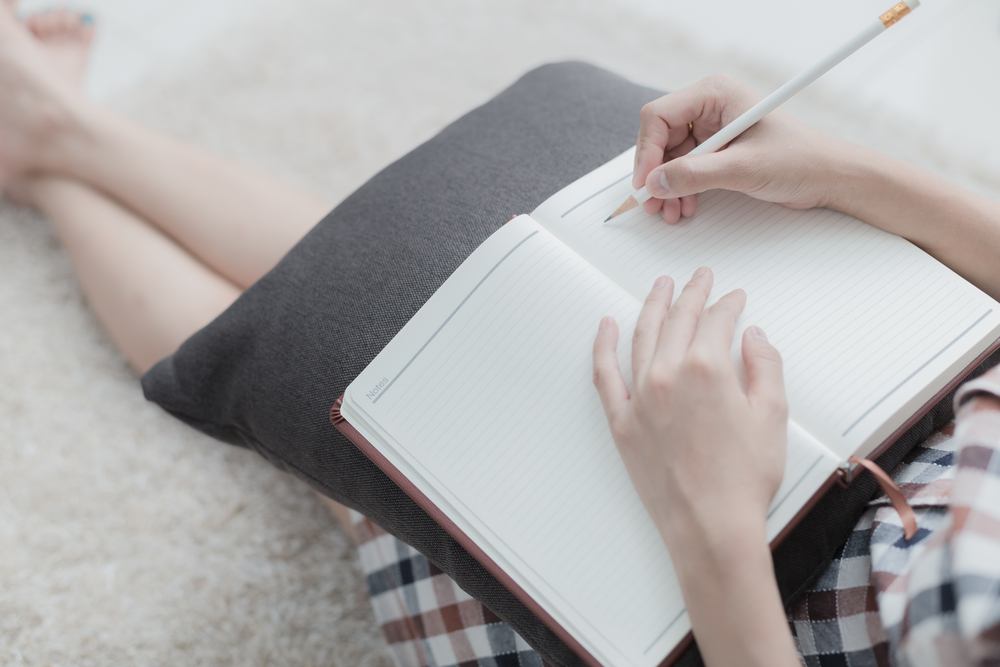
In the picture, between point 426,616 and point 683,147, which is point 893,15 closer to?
point 683,147

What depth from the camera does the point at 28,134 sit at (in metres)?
0.97

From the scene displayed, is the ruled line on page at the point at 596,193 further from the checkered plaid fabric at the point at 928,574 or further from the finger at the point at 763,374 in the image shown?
the checkered plaid fabric at the point at 928,574

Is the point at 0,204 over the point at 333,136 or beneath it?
beneath

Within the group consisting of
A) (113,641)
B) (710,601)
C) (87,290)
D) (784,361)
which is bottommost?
(113,641)

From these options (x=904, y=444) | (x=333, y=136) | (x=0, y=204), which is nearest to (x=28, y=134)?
(x=0, y=204)

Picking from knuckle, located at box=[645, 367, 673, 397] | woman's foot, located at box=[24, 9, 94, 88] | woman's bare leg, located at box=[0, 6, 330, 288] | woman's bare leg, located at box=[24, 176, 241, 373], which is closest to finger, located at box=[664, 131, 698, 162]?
knuckle, located at box=[645, 367, 673, 397]

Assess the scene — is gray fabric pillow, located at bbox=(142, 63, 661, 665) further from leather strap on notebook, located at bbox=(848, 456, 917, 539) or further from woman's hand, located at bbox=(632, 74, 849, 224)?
leather strap on notebook, located at bbox=(848, 456, 917, 539)

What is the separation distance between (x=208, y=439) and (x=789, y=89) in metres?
0.87

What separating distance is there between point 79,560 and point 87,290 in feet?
1.24

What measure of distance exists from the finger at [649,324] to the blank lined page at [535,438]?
0.01 meters

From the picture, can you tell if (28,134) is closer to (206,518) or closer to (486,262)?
(206,518)

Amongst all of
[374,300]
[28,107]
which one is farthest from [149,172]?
[374,300]

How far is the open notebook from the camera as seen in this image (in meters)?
0.46

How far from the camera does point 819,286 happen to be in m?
0.52
